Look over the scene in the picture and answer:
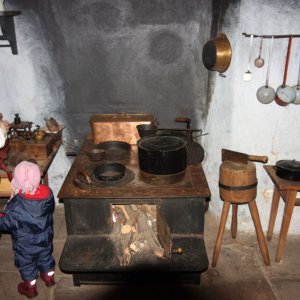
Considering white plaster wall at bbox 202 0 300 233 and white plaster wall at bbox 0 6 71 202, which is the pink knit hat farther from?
white plaster wall at bbox 202 0 300 233

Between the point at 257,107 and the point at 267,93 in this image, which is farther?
the point at 257,107

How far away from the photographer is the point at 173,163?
361cm

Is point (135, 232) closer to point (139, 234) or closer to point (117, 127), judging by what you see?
point (139, 234)

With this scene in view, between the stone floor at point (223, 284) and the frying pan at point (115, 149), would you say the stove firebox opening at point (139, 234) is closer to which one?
the stone floor at point (223, 284)

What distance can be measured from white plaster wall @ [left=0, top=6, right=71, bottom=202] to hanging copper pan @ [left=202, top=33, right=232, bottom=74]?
2.08m

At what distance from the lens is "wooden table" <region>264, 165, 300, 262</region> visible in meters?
3.87

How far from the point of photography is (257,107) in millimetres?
4109

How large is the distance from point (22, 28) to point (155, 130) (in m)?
2.16

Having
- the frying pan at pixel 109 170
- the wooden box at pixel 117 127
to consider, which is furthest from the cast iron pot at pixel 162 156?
the wooden box at pixel 117 127

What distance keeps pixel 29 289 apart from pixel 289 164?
3223 mm

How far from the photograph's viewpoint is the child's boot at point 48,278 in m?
3.87

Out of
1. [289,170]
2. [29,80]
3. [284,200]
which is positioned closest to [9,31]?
[29,80]

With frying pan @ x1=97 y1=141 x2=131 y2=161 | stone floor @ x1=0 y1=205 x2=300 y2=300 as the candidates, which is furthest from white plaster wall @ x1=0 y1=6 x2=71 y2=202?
stone floor @ x1=0 y1=205 x2=300 y2=300

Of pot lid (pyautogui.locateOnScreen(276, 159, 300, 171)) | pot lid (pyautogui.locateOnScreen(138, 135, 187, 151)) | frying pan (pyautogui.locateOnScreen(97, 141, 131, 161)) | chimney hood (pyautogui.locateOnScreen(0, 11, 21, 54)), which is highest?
chimney hood (pyautogui.locateOnScreen(0, 11, 21, 54))
